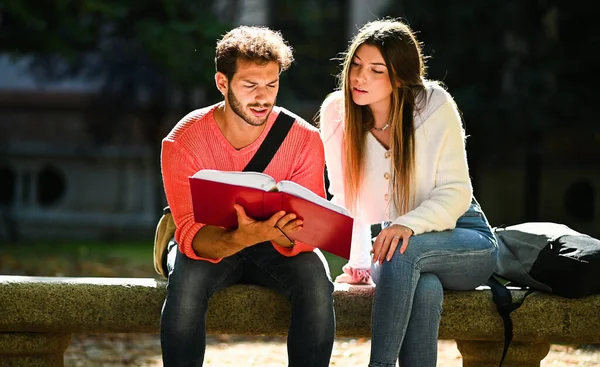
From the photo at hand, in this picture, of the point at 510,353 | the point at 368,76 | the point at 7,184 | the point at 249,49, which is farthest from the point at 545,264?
the point at 7,184

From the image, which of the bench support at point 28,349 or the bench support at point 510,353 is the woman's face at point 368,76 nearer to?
the bench support at point 510,353

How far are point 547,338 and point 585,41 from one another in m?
10.3

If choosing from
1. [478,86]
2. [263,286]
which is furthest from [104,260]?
[263,286]

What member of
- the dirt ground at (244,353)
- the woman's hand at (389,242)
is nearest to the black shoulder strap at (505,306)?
the woman's hand at (389,242)

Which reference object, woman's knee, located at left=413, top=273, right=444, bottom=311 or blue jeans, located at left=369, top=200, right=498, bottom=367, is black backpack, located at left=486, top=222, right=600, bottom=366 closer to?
blue jeans, located at left=369, top=200, right=498, bottom=367

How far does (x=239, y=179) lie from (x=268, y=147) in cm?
47

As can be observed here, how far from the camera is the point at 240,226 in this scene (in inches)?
134

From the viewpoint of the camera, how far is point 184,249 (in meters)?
3.62

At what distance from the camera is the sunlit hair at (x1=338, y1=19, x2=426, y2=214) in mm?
3887

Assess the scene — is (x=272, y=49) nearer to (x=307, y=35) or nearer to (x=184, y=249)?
(x=184, y=249)

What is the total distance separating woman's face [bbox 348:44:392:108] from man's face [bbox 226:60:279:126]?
0.39m

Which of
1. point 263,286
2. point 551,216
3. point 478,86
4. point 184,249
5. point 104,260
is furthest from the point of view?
point 551,216

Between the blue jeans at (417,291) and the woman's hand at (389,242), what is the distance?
0.02m

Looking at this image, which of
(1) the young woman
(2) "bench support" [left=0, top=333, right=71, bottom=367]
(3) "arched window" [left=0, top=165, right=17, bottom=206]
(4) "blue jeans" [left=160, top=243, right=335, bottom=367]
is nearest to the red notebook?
(4) "blue jeans" [left=160, top=243, right=335, bottom=367]
